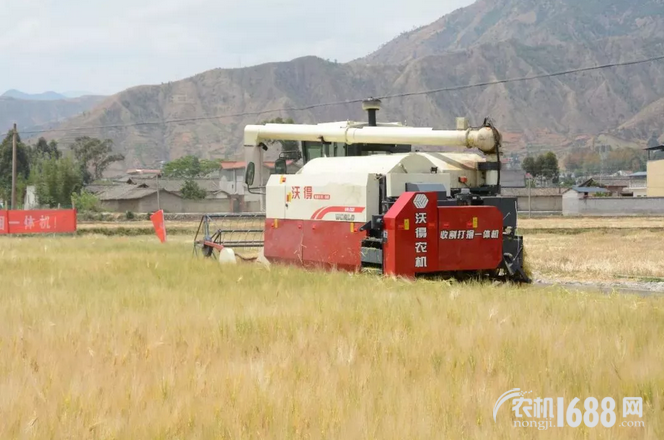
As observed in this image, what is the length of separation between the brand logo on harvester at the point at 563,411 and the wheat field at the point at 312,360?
0.22 feet

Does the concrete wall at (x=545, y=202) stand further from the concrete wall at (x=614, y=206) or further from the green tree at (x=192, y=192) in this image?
the green tree at (x=192, y=192)

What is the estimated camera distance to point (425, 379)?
5.33 meters

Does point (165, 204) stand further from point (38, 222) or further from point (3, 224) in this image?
point (3, 224)

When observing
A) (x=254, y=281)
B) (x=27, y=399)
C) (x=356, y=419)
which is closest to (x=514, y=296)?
(x=254, y=281)

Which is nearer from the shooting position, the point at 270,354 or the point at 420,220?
the point at 270,354

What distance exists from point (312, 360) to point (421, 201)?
638cm

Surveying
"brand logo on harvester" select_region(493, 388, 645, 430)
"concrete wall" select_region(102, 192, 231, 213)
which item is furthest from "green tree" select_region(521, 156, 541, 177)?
"brand logo on harvester" select_region(493, 388, 645, 430)

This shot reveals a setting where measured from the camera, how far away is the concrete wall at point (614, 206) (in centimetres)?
6619

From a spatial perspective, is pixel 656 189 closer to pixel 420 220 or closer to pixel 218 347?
pixel 420 220

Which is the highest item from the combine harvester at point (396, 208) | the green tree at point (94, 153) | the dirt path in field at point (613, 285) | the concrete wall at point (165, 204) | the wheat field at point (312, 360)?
the green tree at point (94, 153)

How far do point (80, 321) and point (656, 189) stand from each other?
8015 cm

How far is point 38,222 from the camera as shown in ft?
116

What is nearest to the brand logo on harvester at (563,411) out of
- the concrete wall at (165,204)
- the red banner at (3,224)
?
the red banner at (3,224)

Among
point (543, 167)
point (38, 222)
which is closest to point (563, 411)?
point (38, 222)
